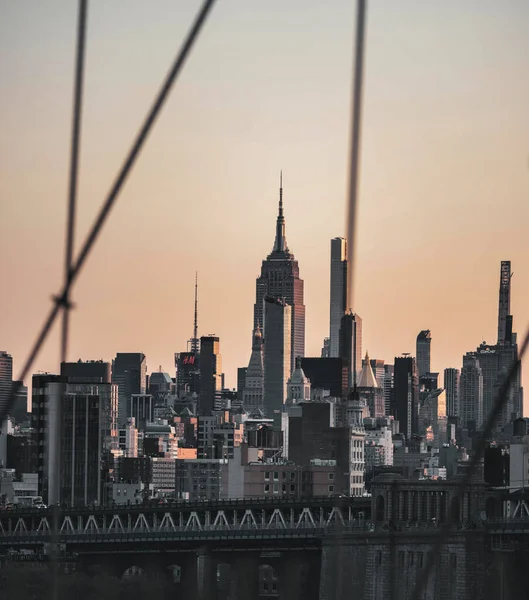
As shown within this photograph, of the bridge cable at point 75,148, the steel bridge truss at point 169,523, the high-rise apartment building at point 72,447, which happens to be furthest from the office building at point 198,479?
the bridge cable at point 75,148

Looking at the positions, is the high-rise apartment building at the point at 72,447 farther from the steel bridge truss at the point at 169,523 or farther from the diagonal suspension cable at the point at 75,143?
the diagonal suspension cable at the point at 75,143

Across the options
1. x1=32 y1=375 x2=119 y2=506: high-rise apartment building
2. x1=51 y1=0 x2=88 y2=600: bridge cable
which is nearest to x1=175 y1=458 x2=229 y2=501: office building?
x1=32 y1=375 x2=119 y2=506: high-rise apartment building

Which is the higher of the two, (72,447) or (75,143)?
(72,447)

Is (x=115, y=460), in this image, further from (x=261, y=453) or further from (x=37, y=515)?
(x=37, y=515)

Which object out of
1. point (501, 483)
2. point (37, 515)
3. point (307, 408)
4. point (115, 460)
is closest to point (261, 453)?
point (307, 408)

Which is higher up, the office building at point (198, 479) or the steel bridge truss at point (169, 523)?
the office building at point (198, 479)

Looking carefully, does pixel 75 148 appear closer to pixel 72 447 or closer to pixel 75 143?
pixel 75 143

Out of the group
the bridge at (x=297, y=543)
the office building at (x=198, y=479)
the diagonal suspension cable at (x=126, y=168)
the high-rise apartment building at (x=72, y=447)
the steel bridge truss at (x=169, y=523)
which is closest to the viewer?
the diagonal suspension cable at (x=126, y=168)

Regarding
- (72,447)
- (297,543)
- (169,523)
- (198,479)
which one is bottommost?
(297,543)

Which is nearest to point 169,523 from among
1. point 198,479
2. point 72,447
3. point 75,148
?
point 72,447

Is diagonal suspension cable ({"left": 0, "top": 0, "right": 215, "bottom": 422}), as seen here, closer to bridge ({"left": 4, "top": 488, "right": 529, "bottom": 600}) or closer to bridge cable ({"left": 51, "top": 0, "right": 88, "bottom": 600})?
bridge cable ({"left": 51, "top": 0, "right": 88, "bottom": 600})

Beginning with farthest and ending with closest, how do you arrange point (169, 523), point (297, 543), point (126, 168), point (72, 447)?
point (72, 447), point (169, 523), point (297, 543), point (126, 168)
